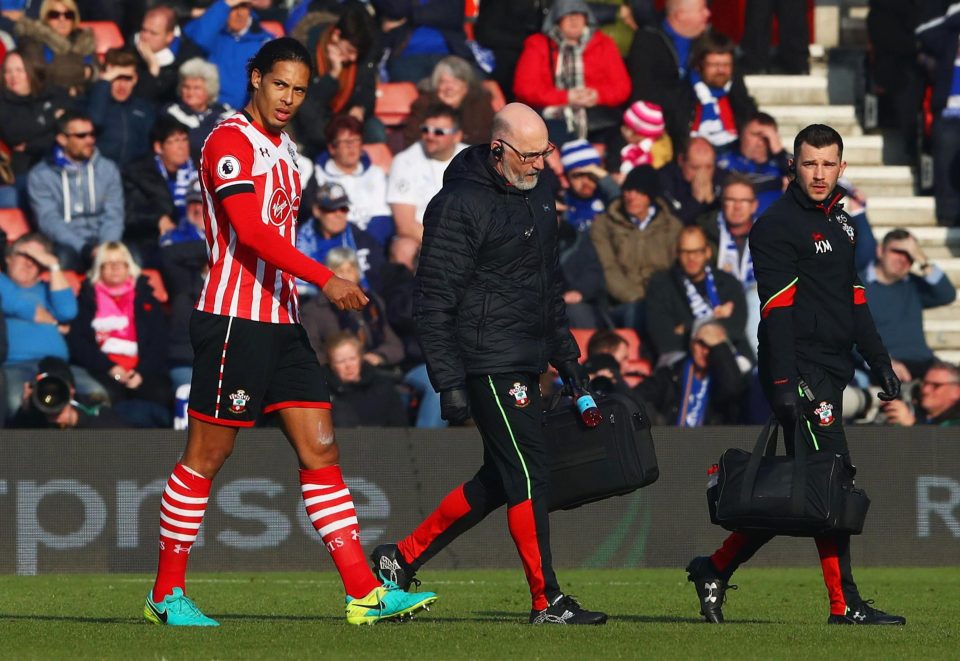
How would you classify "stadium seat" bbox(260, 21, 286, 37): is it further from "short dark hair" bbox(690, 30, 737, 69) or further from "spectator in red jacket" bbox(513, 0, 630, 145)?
"short dark hair" bbox(690, 30, 737, 69)

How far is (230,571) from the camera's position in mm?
13328

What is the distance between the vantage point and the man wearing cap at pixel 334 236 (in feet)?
51.9

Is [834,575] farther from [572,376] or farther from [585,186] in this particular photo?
[585,186]

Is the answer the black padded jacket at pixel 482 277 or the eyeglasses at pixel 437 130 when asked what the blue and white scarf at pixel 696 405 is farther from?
the black padded jacket at pixel 482 277

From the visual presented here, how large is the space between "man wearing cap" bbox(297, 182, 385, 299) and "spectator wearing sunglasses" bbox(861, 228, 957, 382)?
13.3ft

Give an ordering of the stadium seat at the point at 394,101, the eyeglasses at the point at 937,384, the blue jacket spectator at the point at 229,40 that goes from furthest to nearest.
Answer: the stadium seat at the point at 394,101 < the blue jacket spectator at the point at 229,40 < the eyeglasses at the point at 937,384

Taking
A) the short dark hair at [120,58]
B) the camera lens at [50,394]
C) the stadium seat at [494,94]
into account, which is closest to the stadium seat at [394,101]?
the stadium seat at [494,94]

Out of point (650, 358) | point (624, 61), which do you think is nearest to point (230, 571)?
point (650, 358)

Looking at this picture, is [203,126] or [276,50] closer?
[276,50]

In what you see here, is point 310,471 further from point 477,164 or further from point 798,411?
point 798,411

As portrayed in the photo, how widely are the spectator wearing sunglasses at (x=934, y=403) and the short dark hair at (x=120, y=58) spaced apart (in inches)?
271

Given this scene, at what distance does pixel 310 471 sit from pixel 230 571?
5361 millimetres

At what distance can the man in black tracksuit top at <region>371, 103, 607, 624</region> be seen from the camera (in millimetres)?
8180

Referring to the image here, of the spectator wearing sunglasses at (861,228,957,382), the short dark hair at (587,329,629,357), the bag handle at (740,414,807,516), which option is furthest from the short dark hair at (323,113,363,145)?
the bag handle at (740,414,807,516)
